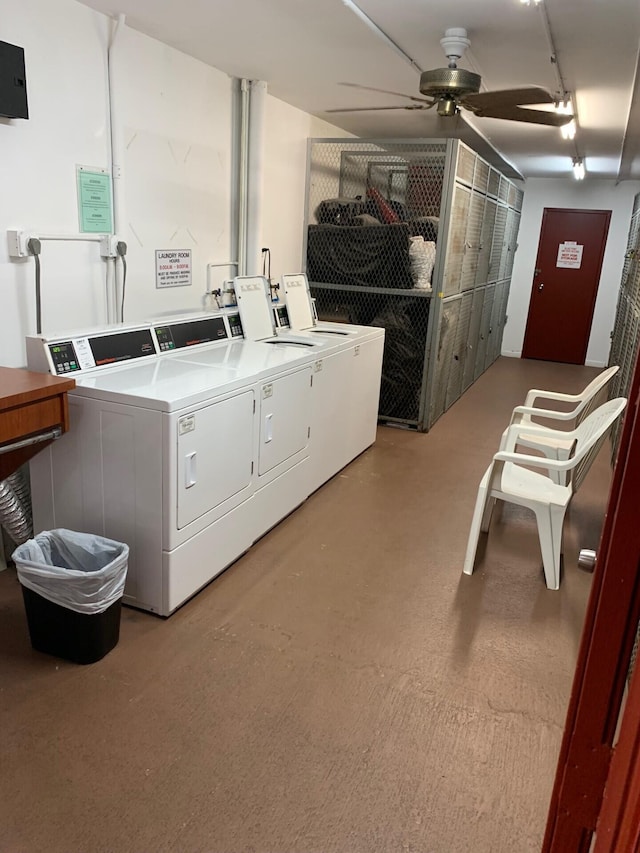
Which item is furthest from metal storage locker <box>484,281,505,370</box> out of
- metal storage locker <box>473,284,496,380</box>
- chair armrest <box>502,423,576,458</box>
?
chair armrest <box>502,423,576,458</box>

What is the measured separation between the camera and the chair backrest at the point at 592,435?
2773mm

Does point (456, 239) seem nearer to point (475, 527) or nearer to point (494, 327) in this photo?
point (475, 527)

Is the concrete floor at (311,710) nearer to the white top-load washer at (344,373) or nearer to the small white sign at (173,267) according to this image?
the white top-load washer at (344,373)

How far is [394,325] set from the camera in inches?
204

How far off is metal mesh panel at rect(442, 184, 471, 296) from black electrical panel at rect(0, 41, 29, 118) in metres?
3.15

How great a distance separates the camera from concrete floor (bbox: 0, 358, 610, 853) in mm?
1722

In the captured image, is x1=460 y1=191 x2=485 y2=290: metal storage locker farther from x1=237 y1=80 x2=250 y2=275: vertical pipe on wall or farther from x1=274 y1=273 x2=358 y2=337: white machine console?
x1=237 y1=80 x2=250 y2=275: vertical pipe on wall

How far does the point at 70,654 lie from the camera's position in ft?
7.47

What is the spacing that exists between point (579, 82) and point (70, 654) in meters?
4.09

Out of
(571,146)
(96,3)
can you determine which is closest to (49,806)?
(96,3)

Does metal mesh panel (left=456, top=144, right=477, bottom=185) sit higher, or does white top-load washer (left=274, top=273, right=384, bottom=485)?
metal mesh panel (left=456, top=144, right=477, bottom=185)

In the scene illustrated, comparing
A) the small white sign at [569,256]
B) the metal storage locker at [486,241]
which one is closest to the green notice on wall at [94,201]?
the metal storage locker at [486,241]

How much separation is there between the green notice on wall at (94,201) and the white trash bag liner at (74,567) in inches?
61.8

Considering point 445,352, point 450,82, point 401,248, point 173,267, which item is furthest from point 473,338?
point 173,267
